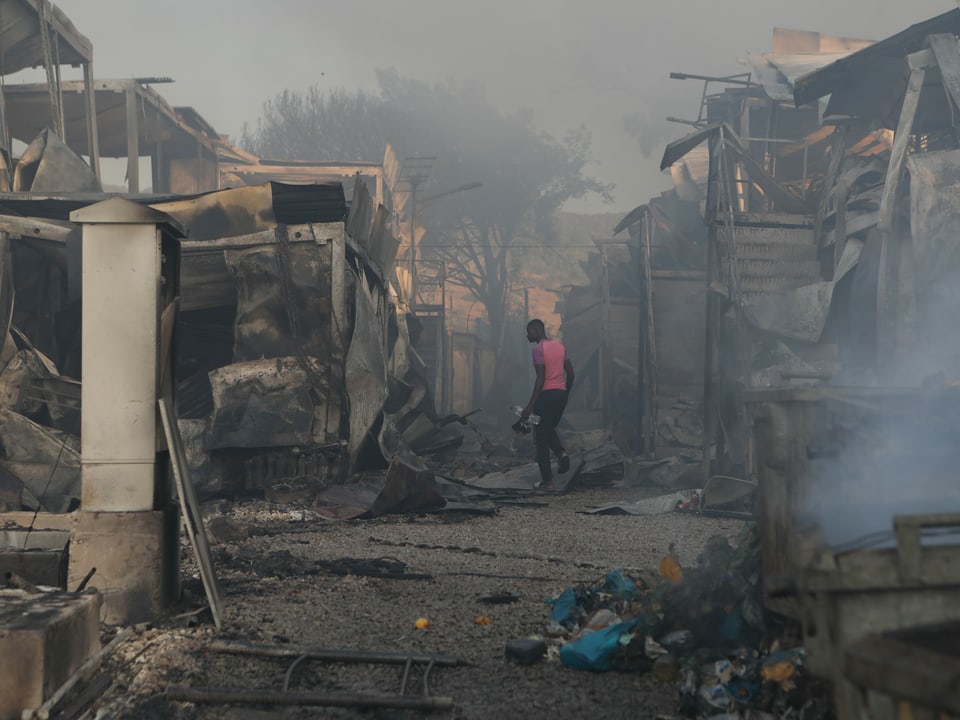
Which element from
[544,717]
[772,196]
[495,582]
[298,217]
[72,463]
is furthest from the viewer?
[772,196]

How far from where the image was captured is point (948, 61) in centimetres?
1035

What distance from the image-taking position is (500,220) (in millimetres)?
41250

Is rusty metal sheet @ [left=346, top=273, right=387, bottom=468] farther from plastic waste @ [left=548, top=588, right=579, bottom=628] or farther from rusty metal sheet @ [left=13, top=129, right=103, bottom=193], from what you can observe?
plastic waste @ [left=548, top=588, right=579, bottom=628]

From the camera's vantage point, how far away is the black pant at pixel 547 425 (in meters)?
11.2

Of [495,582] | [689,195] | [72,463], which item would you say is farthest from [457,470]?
[689,195]

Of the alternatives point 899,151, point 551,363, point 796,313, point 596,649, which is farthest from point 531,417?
point 596,649

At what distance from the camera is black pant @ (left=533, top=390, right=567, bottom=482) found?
36.7 ft

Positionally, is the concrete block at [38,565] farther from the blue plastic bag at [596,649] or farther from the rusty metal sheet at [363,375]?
the rusty metal sheet at [363,375]

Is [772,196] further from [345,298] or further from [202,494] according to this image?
[202,494]

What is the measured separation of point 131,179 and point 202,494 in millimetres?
9452

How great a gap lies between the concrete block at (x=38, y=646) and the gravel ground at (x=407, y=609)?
0.72 feet

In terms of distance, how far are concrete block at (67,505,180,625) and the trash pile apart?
6.42ft

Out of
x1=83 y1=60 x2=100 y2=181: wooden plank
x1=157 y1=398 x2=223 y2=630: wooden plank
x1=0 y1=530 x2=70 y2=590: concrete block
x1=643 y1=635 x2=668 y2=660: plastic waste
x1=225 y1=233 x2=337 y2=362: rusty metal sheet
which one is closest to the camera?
x1=643 y1=635 x2=668 y2=660: plastic waste

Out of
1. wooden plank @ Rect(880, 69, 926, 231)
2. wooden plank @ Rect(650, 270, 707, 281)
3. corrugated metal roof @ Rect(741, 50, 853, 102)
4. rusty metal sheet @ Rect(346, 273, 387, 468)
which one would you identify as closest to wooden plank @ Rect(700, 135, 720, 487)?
wooden plank @ Rect(880, 69, 926, 231)
